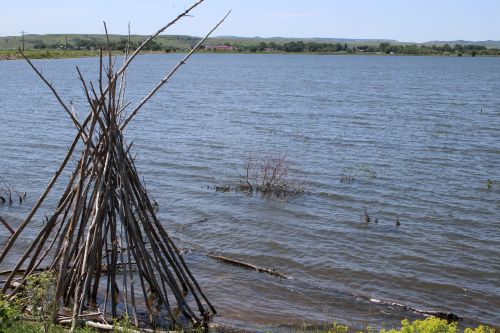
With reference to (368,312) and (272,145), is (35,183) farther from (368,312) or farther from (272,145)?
(368,312)

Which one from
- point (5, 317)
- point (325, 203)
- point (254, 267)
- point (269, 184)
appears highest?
point (5, 317)

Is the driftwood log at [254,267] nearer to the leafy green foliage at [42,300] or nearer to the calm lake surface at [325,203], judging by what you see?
the calm lake surface at [325,203]

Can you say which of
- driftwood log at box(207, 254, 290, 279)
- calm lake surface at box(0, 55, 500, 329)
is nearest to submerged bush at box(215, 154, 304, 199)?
calm lake surface at box(0, 55, 500, 329)

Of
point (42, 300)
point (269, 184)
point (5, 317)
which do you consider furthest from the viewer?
point (269, 184)

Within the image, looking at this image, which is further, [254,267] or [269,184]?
[269,184]

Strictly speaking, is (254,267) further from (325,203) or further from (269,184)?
(269,184)

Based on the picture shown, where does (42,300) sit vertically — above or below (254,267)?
above

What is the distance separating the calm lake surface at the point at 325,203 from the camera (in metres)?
11.9

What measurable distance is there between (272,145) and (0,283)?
17.9 m

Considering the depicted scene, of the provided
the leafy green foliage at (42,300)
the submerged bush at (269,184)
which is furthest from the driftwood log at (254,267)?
the submerged bush at (269,184)

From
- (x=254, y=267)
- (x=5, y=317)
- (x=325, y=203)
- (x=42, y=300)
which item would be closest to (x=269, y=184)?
(x=325, y=203)

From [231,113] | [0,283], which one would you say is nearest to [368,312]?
[0,283]

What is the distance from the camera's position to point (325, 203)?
59.0ft

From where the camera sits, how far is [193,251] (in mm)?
13711
